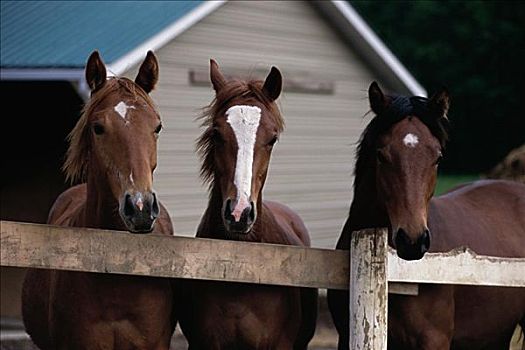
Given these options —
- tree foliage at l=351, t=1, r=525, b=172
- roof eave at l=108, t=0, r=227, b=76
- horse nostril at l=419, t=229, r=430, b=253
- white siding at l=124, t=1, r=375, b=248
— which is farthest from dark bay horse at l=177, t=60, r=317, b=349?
tree foliage at l=351, t=1, r=525, b=172

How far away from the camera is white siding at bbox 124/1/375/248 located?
1191 cm

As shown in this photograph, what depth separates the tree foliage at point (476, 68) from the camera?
113 ft

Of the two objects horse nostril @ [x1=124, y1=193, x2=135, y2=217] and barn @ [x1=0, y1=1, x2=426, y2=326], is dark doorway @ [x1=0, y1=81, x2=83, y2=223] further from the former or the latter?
horse nostril @ [x1=124, y1=193, x2=135, y2=217]

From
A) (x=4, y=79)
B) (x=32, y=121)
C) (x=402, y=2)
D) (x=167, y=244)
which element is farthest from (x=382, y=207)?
(x=402, y=2)

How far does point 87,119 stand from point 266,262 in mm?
992

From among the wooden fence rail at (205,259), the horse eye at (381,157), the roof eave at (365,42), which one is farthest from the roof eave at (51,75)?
the wooden fence rail at (205,259)

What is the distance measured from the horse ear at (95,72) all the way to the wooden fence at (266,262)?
0.77m

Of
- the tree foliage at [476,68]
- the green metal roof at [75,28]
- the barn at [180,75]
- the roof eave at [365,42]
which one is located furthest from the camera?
the tree foliage at [476,68]

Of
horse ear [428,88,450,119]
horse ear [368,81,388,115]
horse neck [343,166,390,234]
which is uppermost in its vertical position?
horse ear [428,88,450,119]

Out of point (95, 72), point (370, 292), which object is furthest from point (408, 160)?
point (95, 72)

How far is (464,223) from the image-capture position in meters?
5.68

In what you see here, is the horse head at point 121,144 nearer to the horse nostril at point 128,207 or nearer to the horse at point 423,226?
the horse nostril at point 128,207

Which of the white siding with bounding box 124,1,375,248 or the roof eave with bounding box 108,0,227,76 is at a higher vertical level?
the roof eave with bounding box 108,0,227,76

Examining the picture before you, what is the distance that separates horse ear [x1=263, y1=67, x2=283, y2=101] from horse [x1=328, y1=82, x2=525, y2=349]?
46cm
